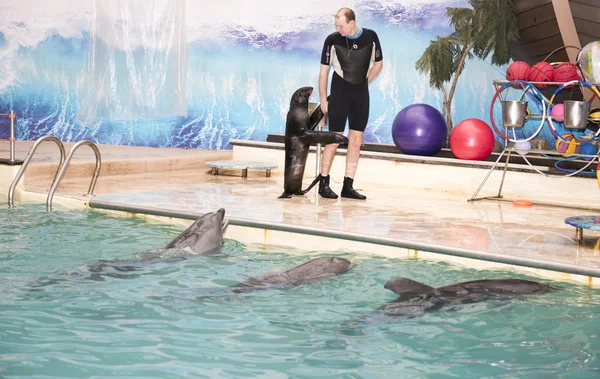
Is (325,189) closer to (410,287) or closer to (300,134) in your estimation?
(300,134)

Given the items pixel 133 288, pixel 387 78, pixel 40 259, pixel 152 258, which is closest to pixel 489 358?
pixel 133 288

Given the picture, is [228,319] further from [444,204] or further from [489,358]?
[444,204]

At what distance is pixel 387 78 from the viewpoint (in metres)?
13.5

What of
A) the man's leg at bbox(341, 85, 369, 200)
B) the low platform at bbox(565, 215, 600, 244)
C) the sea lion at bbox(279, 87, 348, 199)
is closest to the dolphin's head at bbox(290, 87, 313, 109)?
the sea lion at bbox(279, 87, 348, 199)

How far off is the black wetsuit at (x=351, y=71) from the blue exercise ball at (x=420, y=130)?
1.94m

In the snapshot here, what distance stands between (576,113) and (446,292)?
3.30 meters

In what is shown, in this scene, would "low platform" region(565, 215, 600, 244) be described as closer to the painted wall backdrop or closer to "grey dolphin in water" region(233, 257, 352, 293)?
"grey dolphin in water" region(233, 257, 352, 293)

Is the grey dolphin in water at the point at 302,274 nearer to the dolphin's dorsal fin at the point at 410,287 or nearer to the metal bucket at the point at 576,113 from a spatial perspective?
Answer: the dolphin's dorsal fin at the point at 410,287

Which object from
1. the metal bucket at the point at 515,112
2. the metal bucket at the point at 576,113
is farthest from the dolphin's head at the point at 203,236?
the metal bucket at the point at 576,113

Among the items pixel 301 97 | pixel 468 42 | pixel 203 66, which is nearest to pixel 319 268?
pixel 301 97

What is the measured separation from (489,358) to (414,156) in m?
5.99

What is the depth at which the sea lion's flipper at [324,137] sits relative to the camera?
712 centimetres

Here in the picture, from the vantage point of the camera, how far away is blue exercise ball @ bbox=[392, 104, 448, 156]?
30.7 feet

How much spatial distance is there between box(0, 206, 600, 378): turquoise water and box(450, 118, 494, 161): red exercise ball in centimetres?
406
